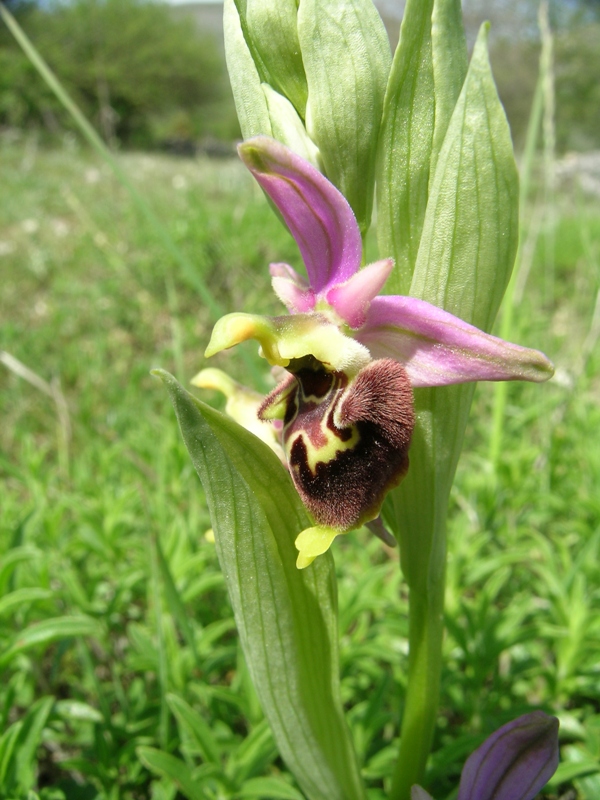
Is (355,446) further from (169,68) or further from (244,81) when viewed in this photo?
(169,68)

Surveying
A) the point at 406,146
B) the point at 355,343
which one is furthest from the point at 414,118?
the point at 355,343

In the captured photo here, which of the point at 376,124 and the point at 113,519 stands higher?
the point at 376,124

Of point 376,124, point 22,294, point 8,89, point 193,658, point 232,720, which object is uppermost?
point 8,89

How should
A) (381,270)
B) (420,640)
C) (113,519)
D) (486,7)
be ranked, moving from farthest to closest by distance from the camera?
(486,7), (113,519), (420,640), (381,270)

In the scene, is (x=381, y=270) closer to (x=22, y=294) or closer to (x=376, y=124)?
(x=376, y=124)

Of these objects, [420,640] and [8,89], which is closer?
[420,640]

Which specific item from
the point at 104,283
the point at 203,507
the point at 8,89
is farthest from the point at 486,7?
the point at 203,507

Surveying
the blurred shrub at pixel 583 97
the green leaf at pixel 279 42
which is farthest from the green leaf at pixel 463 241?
the blurred shrub at pixel 583 97
